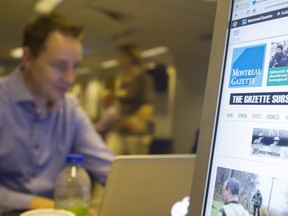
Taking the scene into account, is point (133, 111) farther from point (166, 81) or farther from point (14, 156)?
point (166, 81)

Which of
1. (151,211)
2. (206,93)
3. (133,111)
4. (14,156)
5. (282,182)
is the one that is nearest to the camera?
(282,182)

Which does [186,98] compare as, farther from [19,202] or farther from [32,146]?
[19,202]

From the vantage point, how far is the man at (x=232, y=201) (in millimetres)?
359

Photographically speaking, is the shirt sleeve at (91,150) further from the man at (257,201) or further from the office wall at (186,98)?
the office wall at (186,98)

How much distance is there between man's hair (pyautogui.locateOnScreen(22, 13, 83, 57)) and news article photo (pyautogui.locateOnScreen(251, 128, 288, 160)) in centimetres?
99

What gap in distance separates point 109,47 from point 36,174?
5.73 metres

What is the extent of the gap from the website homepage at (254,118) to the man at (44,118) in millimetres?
762

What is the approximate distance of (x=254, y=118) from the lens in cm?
36

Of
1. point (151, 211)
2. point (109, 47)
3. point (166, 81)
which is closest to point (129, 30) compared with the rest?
point (109, 47)

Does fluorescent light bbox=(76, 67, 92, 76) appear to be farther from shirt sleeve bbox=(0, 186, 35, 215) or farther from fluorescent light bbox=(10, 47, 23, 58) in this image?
shirt sleeve bbox=(0, 186, 35, 215)

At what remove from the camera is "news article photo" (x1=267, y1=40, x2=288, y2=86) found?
1.10ft

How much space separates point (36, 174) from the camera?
3.58 ft

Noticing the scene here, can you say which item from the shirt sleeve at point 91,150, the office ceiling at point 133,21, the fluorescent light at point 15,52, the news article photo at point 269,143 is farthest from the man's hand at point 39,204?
the fluorescent light at point 15,52

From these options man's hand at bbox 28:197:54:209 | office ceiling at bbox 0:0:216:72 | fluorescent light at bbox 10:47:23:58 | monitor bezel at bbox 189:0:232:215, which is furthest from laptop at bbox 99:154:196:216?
fluorescent light at bbox 10:47:23:58
